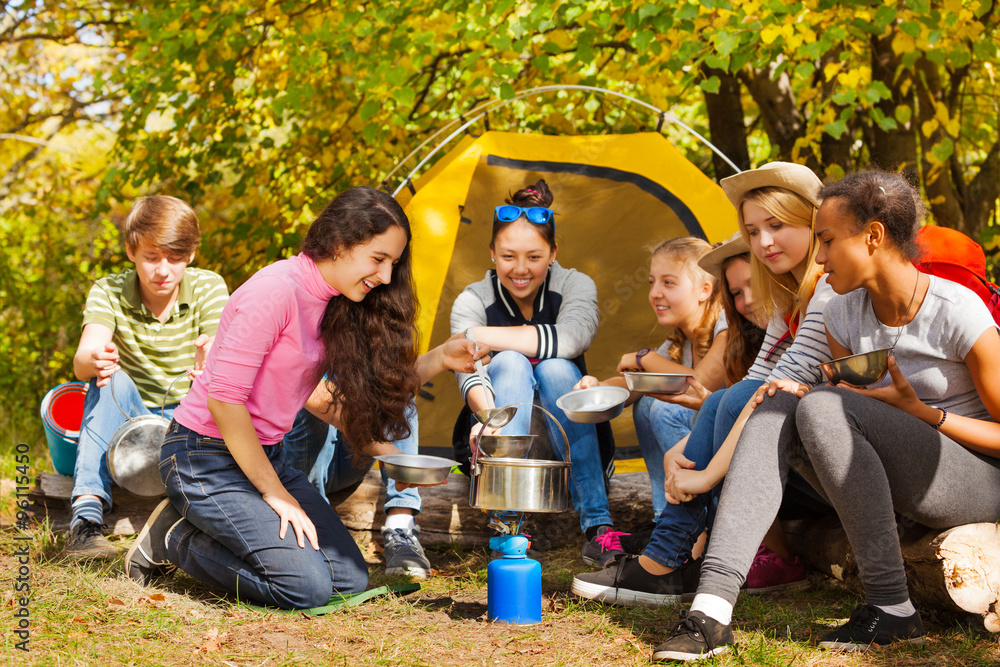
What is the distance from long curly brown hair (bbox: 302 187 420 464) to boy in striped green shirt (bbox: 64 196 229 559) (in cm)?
56

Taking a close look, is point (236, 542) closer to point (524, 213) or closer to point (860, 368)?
point (524, 213)

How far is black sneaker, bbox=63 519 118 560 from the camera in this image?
8.29 feet

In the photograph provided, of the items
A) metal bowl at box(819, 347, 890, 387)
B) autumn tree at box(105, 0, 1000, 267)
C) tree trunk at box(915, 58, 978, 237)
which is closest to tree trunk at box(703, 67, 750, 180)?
autumn tree at box(105, 0, 1000, 267)

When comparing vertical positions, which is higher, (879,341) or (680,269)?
(680,269)

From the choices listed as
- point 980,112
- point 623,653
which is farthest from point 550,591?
point 980,112

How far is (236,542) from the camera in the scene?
2.16m

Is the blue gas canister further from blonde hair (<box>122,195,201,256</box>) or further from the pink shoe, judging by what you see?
blonde hair (<box>122,195,201,256</box>)

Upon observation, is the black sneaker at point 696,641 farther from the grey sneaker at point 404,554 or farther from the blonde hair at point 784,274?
the grey sneaker at point 404,554

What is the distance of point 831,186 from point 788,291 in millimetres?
425

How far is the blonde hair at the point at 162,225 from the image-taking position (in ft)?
8.89

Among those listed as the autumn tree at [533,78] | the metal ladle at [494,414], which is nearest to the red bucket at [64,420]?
the metal ladle at [494,414]

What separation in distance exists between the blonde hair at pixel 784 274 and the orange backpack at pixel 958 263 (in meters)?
0.26

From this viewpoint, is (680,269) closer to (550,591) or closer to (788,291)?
(788,291)

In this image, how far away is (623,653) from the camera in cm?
185
